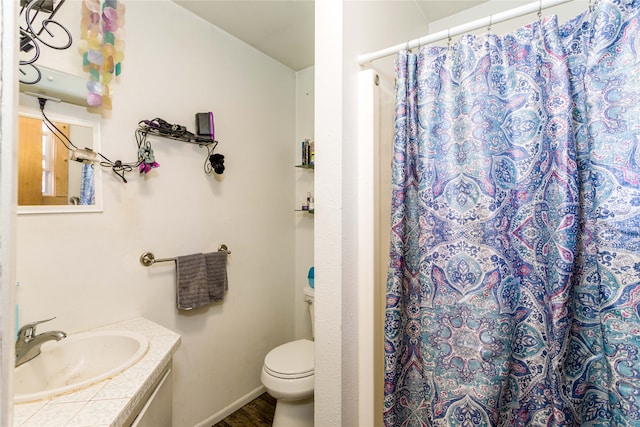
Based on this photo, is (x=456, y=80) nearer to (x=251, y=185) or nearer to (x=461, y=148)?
(x=461, y=148)

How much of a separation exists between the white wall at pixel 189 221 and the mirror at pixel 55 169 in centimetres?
4

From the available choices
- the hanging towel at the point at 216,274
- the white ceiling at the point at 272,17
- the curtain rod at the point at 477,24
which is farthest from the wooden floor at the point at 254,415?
the white ceiling at the point at 272,17

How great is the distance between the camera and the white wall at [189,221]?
1250mm

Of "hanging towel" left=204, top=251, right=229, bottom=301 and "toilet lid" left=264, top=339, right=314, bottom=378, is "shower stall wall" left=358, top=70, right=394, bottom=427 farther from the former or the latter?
"hanging towel" left=204, top=251, right=229, bottom=301

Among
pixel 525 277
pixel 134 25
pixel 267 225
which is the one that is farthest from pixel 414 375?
pixel 134 25

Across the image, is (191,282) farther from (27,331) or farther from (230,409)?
(230,409)

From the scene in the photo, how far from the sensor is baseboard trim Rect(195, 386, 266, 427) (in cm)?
173

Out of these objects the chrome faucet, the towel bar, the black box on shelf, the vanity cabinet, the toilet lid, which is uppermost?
the black box on shelf

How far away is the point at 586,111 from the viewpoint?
778 mm

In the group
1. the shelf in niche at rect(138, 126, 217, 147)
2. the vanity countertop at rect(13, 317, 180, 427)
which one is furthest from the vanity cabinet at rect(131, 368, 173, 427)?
the shelf in niche at rect(138, 126, 217, 147)

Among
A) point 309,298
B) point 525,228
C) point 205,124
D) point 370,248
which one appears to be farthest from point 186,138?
point 525,228

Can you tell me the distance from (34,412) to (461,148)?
1.42m

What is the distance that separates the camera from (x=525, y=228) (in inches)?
33.3

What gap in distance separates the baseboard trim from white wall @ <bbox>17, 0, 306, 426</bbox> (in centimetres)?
3
